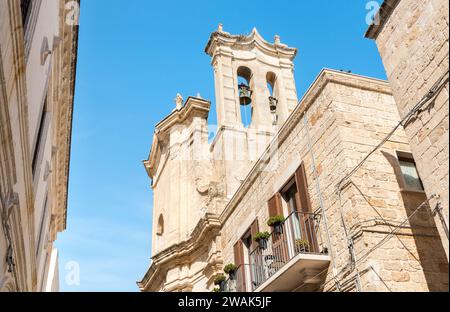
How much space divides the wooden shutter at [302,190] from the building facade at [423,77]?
2.95 m

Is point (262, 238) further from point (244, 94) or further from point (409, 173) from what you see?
point (244, 94)

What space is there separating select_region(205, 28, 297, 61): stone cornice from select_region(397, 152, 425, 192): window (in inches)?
463

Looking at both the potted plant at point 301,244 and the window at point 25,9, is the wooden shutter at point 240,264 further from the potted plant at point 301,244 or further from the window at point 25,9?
the window at point 25,9

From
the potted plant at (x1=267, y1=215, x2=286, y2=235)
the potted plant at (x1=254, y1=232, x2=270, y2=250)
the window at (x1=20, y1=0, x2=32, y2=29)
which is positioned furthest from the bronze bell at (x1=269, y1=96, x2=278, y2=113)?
the window at (x1=20, y1=0, x2=32, y2=29)

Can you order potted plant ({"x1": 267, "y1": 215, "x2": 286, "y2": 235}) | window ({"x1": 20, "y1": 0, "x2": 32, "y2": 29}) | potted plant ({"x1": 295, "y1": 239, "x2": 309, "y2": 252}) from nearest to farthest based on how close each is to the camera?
window ({"x1": 20, "y1": 0, "x2": 32, "y2": 29})
potted plant ({"x1": 295, "y1": 239, "x2": 309, "y2": 252})
potted plant ({"x1": 267, "y1": 215, "x2": 286, "y2": 235})

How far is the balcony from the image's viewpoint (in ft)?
26.1

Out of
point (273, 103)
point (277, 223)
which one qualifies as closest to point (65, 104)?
point (277, 223)

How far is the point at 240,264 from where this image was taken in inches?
420

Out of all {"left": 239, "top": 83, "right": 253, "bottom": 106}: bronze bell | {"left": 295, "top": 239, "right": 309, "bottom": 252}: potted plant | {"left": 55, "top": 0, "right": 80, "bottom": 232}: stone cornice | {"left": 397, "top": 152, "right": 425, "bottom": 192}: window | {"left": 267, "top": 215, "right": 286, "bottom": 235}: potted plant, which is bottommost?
{"left": 295, "top": 239, "right": 309, "bottom": 252}: potted plant

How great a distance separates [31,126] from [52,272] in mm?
11628

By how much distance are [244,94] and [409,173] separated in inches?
436

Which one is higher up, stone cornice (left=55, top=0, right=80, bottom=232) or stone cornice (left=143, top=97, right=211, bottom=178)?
stone cornice (left=143, top=97, right=211, bottom=178)

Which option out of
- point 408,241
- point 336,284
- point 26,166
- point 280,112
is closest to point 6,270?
point 26,166

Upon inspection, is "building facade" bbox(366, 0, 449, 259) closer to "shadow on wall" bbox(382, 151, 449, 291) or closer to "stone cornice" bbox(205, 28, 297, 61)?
"shadow on wall" bbox(382, 151, 449, 291)
